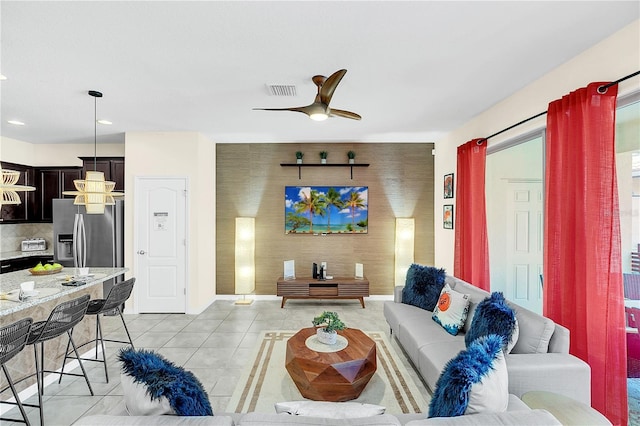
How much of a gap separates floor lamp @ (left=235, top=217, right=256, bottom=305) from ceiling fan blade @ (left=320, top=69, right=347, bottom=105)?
10.2 feet

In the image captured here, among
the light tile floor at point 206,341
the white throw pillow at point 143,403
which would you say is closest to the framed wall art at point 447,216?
the light tile floor at point 206,341

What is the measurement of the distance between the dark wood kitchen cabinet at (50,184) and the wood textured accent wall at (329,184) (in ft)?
8.05

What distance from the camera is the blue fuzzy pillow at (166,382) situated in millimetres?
1234

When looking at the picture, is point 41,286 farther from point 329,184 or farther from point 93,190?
point 329,184

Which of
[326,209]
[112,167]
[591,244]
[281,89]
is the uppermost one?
[281,89]

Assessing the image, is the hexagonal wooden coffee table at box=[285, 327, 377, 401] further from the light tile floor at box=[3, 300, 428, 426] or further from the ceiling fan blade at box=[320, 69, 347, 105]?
the ceiling fan blade at box=[320, 69, 347, 105]

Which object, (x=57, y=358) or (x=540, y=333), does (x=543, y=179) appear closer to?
(x=540, y=333)

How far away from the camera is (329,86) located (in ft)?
7.89

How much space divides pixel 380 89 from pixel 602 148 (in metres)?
1.83

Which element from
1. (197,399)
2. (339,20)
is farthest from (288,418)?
(339,20)

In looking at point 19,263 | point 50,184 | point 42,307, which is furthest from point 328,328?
point 50,184

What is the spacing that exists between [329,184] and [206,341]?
310cm

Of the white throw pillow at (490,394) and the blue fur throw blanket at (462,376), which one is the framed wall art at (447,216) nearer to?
the blue fur throw blanket at (462,376)

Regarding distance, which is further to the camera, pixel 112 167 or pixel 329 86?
pixel 112 167
